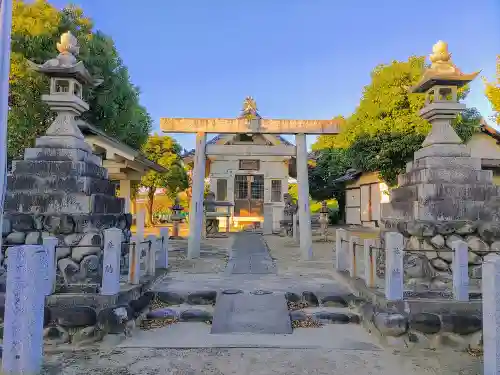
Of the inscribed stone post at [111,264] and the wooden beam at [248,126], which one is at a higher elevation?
the wooden beam at [248,126]

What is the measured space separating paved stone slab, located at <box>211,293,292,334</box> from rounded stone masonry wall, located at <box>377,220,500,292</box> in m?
2.21

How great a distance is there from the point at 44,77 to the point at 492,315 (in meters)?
12.2

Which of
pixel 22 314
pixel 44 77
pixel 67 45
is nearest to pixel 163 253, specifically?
pixel 22 314

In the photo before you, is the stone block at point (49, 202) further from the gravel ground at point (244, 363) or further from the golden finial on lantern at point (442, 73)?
the golden finial on lantern at point (442, 73)

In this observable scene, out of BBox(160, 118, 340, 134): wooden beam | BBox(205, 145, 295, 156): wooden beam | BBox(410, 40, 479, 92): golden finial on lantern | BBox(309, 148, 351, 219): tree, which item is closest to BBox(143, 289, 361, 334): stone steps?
BBox(410, 40, 479, 92): golden finial on lantern

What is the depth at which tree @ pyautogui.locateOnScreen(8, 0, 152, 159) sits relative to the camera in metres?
10.7

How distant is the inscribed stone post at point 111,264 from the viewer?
4.85 m

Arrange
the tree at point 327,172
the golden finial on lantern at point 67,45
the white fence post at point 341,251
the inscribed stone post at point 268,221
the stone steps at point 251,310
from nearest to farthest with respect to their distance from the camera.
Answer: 1. the stone steps at point 251,310
2. the golden finial on lantern at point 67,45
3. the white fence post at point 341,251
4. the inscribed stone post at point 268,221
5. the tree at point 327,172

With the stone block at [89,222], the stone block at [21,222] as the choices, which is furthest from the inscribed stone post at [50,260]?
the stone block at [21,222]

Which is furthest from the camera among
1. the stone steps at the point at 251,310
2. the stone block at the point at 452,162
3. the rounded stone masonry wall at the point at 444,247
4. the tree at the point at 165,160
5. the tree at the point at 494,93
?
the tree at the point at 165,160

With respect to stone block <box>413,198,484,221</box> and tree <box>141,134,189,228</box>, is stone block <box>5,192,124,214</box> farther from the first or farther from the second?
tree <box>141,134,189,228</box>

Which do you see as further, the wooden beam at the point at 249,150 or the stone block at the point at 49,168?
the wooden beam at the point at 249,150

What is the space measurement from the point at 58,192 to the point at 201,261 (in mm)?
4382

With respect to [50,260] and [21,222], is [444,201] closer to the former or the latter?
[50,260]
